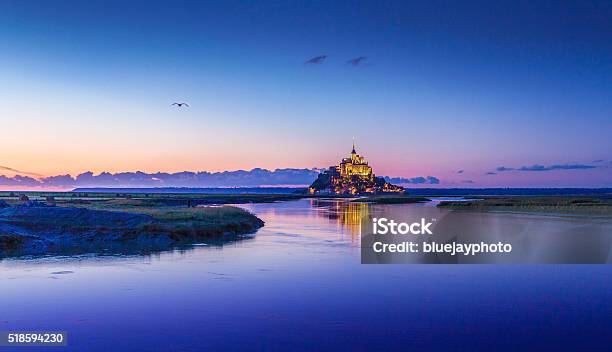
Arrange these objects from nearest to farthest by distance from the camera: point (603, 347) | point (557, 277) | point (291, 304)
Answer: point (603, 347)
point (291, 304)
point (557, 277)

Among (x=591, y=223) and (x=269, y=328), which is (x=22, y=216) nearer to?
(x=269, y=328)

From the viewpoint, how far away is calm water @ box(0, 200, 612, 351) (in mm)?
16188

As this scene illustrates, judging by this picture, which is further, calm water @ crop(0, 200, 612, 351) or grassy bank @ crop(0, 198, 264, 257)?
grassy bank @ crop(0, 198, 264, 257)

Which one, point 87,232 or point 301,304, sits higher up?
point 87,232

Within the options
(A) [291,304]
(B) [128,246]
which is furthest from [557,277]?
(B) [128,246]

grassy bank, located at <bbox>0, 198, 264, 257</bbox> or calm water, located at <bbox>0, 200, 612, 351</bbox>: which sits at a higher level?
grassy bank, located at <bbox>0, 198, 264, 257</bbox>

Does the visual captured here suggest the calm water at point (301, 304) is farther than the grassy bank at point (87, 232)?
No

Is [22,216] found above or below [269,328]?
above

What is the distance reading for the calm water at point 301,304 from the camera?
53.1ft

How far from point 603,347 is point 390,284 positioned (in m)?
10.7

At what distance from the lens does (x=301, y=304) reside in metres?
20.9

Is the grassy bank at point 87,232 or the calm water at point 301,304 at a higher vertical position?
the grassy bank at point 87,232

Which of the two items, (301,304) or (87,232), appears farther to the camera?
(87,232)

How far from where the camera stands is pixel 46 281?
2433 centimetres
